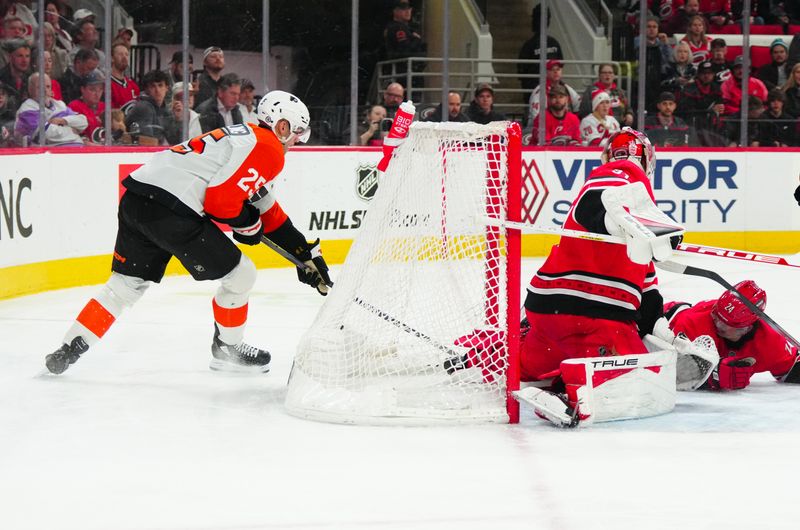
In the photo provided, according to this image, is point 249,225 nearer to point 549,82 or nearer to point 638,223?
point 638,223

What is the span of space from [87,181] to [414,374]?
3.55m

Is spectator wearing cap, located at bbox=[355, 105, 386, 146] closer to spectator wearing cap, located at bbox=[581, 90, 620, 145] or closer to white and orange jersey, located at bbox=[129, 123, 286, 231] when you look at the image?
spectator wearing cap, located at bbox=[581, 90, 620, 145]

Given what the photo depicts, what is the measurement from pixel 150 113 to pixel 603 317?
4.47 m

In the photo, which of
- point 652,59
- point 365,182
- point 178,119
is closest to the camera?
point 178,119

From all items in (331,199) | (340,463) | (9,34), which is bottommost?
(340,463)

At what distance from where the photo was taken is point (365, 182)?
26.4 feet

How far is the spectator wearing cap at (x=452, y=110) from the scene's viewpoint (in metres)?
8.50

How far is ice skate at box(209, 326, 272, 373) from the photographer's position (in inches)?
168

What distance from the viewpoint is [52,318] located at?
548cm

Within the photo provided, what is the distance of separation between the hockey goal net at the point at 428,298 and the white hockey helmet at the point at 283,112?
0.53m

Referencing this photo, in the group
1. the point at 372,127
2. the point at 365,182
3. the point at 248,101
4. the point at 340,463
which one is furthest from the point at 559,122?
the point at 340,463

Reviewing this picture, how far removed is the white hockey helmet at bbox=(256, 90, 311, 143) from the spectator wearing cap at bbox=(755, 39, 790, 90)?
6.16 meters

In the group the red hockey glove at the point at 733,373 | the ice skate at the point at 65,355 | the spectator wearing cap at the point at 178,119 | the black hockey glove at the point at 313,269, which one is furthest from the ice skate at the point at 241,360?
the spectator wearing cap at the point at 178,119

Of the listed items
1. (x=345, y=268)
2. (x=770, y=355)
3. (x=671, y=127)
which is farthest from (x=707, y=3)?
(x=345, y=268)
